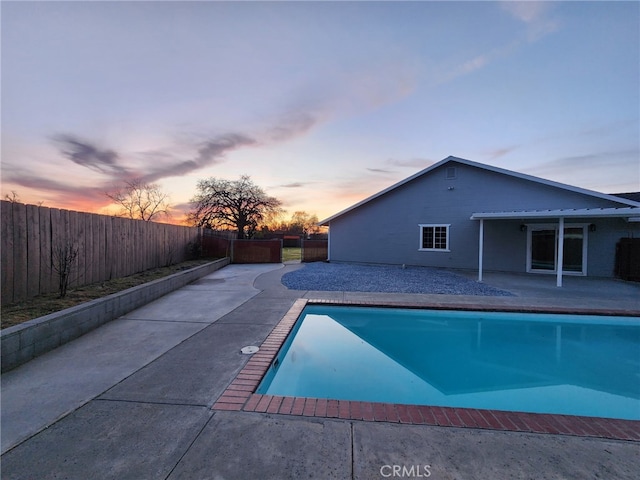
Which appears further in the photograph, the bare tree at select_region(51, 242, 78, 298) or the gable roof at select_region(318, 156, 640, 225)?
the gable roof at select_region(318, 156, 640, 225)

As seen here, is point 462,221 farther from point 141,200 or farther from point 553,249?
point 141,200

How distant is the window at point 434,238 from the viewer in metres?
14.1

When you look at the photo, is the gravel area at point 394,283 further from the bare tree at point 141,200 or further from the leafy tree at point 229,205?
the leafy tree at point 229,205

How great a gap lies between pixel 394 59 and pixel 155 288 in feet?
33.7

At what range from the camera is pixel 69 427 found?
2.45 metres

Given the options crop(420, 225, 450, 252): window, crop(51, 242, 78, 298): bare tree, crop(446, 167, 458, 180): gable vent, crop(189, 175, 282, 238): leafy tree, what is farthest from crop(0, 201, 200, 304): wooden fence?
crop(189, 175, 282, 238): leafy tree

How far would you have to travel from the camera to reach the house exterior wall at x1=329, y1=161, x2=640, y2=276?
11.7 m

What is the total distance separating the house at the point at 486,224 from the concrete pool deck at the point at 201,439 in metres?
9.88

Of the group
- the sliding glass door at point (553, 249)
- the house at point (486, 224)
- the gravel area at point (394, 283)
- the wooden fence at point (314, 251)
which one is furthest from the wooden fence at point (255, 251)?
the sliding glass door at point (553, 249)

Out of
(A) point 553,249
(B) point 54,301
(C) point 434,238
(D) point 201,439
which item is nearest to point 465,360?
(D) point 201,439

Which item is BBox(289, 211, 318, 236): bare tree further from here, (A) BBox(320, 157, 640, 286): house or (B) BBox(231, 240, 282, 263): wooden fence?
(A) BBox(320, 157, 640, 286): house

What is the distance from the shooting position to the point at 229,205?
2748cm

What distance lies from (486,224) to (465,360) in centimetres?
1026

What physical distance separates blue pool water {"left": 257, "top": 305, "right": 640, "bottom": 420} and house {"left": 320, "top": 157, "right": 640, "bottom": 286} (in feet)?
16.5
